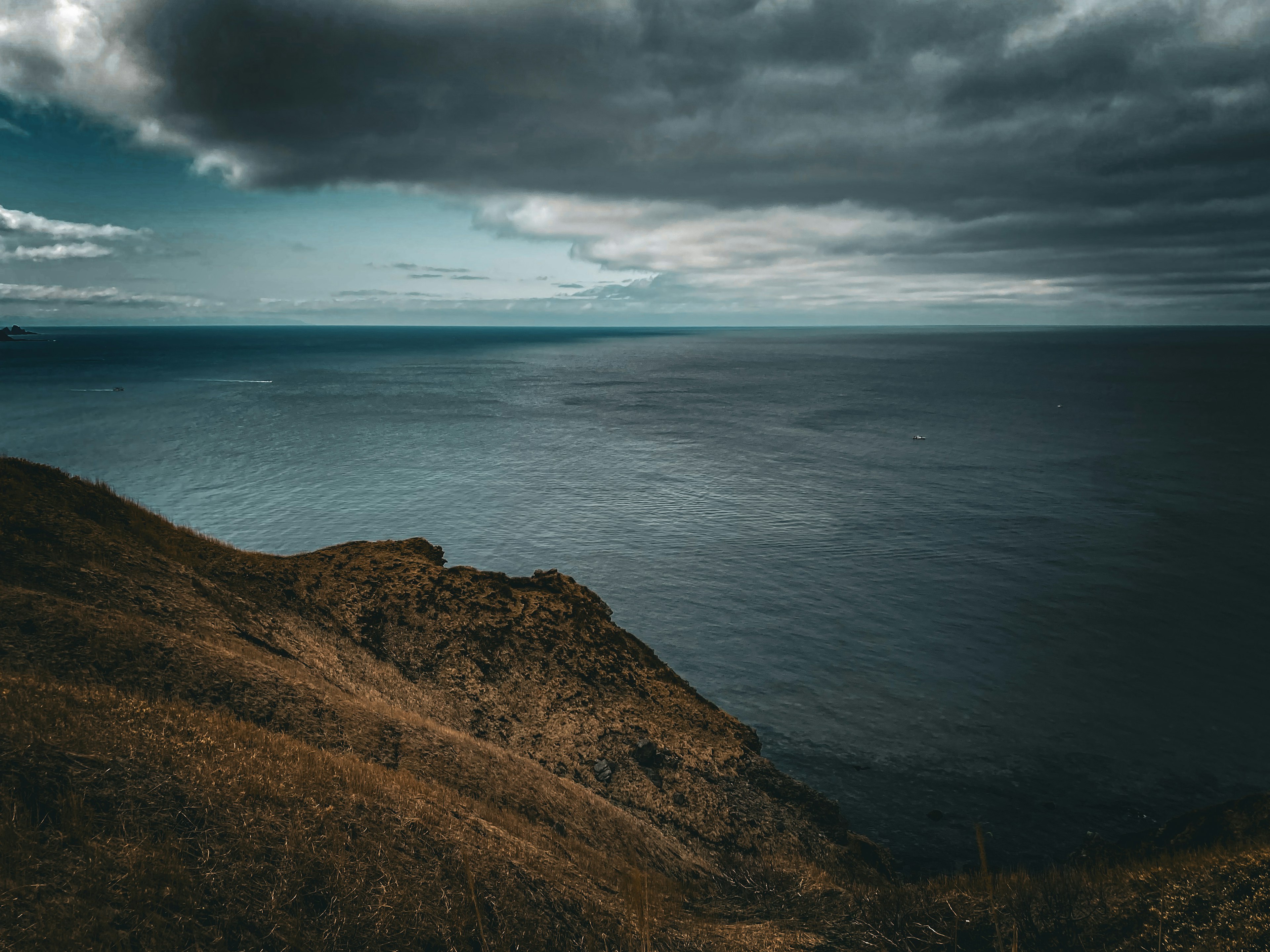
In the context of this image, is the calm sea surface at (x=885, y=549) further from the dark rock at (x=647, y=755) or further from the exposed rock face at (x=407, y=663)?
the dark rock at (x=647, y=755)

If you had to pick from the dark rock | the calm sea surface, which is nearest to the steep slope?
the dark rock

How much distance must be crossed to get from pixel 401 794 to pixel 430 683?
8.19m

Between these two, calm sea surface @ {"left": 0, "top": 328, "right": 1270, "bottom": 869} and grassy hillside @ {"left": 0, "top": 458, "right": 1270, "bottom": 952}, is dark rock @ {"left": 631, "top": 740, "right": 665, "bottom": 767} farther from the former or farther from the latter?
calm sea surface @ {"left": 0, "top": 328, "right": 1270, "bottom": 869}

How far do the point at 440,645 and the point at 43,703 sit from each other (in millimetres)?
11280

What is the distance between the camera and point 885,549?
49.8 m

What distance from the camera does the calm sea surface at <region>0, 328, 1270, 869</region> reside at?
25.6 m

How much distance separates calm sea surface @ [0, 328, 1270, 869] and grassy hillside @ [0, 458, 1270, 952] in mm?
7304

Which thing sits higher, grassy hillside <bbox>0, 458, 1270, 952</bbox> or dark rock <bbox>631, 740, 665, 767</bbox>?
grassy hillside <bbox>0, 458, 1270, 952</bbox>

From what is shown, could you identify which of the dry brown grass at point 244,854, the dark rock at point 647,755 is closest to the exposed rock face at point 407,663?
the dark rock at point 647,755

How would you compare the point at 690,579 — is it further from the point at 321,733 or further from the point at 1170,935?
the point at 1170,935

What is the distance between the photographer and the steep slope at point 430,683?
1243 centimetres

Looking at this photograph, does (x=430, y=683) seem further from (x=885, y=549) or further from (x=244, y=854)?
(x=885, y=549)

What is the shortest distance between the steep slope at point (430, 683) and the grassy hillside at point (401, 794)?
0.08 m

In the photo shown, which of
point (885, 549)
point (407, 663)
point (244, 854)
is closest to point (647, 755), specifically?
point (407, 663)
